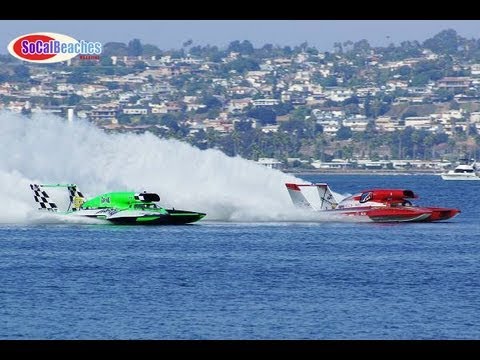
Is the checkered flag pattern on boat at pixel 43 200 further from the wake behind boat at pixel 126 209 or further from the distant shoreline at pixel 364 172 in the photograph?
the distant shoreline at pixel 364 172

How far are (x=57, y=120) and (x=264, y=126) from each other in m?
135

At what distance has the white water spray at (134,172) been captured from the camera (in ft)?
162

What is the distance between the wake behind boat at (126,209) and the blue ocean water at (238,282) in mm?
485

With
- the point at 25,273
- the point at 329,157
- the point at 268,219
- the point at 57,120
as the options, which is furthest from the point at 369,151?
the point at 25,273

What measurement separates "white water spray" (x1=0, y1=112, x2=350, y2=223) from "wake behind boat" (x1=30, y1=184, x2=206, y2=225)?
3280 millimetres

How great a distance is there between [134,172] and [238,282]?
91.2ft

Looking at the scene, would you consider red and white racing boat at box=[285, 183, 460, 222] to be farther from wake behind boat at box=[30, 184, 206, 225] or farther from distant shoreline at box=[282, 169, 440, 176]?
distant shoreline at box=[282, 169, 440, 176]

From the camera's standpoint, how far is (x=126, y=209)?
4394 cm

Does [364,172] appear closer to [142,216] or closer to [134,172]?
[134,172]

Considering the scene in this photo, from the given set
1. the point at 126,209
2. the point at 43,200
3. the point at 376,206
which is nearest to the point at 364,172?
the point at 376,206

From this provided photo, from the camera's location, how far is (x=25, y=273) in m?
30.3

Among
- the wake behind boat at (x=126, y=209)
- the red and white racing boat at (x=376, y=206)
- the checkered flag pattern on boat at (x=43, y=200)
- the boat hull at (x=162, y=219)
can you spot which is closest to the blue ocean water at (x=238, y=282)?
the boat hull at (x=162, y=219)

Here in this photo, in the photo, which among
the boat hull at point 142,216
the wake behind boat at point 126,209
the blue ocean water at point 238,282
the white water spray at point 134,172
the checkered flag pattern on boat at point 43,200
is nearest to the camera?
the blue ocean water at point 238,282

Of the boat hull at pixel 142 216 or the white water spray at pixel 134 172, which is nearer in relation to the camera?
the boat hull at pixel 142 216
